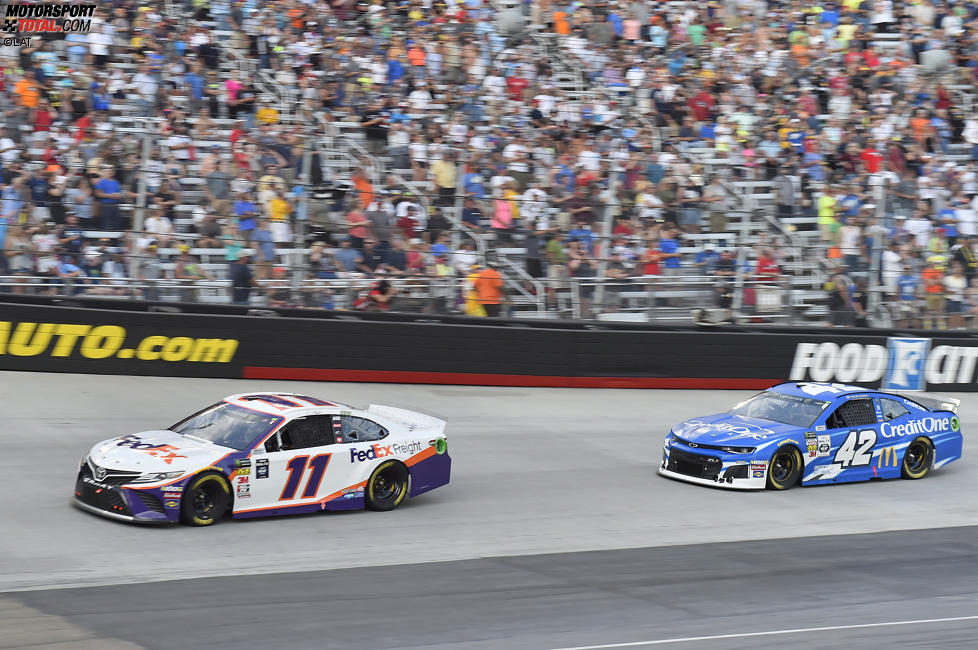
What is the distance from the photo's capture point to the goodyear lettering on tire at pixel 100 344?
1641cm

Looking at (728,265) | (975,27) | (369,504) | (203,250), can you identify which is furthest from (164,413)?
(975,27)

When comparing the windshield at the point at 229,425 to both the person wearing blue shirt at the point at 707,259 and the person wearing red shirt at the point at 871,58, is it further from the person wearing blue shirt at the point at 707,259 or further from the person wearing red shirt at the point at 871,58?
the person wearing red shirt at the point at 871,58

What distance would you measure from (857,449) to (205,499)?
817cm

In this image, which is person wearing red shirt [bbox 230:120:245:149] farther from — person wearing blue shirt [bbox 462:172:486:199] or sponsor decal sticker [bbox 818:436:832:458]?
sponsor decal sticker [bbox 818:436:832:458]

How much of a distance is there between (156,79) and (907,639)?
542 inches

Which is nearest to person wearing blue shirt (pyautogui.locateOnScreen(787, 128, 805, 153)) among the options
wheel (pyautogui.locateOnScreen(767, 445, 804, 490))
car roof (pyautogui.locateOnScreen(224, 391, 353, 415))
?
wheel (pyautogui.locateOnScreen(767, 445, 804, 490))

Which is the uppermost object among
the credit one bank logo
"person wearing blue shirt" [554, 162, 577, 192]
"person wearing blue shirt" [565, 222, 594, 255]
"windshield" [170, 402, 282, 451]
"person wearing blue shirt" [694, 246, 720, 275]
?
"person wearing blue shirt" [554, 162, 577, 192]

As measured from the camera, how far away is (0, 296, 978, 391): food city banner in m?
16.7

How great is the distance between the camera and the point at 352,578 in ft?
31.5

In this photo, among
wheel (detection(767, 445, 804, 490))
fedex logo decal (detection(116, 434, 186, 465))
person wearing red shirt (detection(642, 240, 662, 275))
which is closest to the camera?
fedex logo decal (detection(116, 434, 186, 465))

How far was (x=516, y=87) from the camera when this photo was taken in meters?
21.0

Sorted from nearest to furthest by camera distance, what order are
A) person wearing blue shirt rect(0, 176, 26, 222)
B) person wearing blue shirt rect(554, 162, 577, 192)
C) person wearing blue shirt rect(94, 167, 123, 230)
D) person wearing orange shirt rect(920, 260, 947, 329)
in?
1. person wearing blue shirt rect(0, 176, 26, 222)
2. person wearing blue shirt rect(94, 167, 123, 230)
3. person wearing blue shirt rect(554, 162, 577, 192)
4. person wearing orange shirt rect(920, 260, 947, 329)

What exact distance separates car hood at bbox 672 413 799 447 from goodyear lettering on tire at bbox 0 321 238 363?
7.06 metres

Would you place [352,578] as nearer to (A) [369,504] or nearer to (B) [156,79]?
(A) [369,504]
